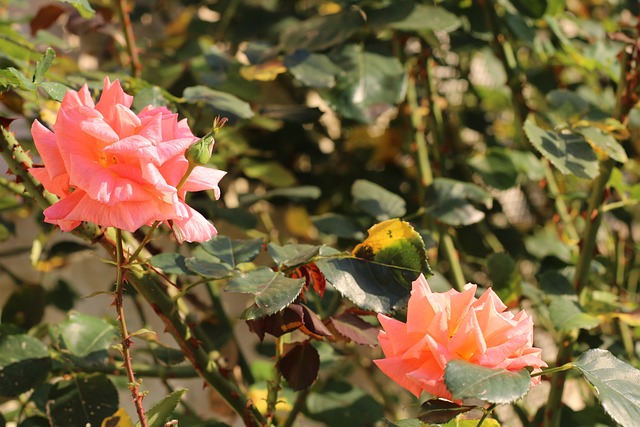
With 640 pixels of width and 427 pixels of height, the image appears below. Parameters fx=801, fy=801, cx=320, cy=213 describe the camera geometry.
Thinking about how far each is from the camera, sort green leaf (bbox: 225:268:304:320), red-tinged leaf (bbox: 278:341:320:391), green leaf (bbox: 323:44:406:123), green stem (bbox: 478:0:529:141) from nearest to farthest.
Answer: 1. green leaf (bbox: 225:268:304:320)
2. red-tinged leaf (bbox: 278:341:320:391)
3. green leaf (bbox: 323:44:406:123)
4. green stem (bbox: 478:0:529:141)

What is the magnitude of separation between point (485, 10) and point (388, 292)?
56 centimetres

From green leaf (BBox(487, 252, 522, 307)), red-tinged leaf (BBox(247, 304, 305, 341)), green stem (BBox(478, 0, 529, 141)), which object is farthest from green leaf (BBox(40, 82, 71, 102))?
green stem (BBox(478, 0, 529, 141))

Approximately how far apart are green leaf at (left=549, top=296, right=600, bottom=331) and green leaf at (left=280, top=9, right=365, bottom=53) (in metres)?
0.37

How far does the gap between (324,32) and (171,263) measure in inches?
14.8

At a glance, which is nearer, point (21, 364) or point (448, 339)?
point (448, 339)

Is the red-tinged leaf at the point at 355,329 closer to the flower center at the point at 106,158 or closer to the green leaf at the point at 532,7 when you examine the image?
the flower center at the point at 106,158

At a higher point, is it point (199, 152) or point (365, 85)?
point (199, 152)

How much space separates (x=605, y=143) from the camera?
758 millimetres

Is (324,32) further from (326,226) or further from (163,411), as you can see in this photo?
(163,411)

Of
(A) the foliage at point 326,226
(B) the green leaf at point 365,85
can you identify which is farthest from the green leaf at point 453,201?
(B) the green leaf at point 365,85

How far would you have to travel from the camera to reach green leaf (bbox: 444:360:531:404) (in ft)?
1.49

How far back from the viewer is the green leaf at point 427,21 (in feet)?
2.90

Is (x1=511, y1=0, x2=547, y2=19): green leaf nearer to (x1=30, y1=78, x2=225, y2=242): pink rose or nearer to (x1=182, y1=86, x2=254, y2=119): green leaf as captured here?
(x1=182, y1=86, x2=254, y2=119): green leaf

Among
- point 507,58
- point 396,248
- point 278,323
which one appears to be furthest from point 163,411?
point 507,58
